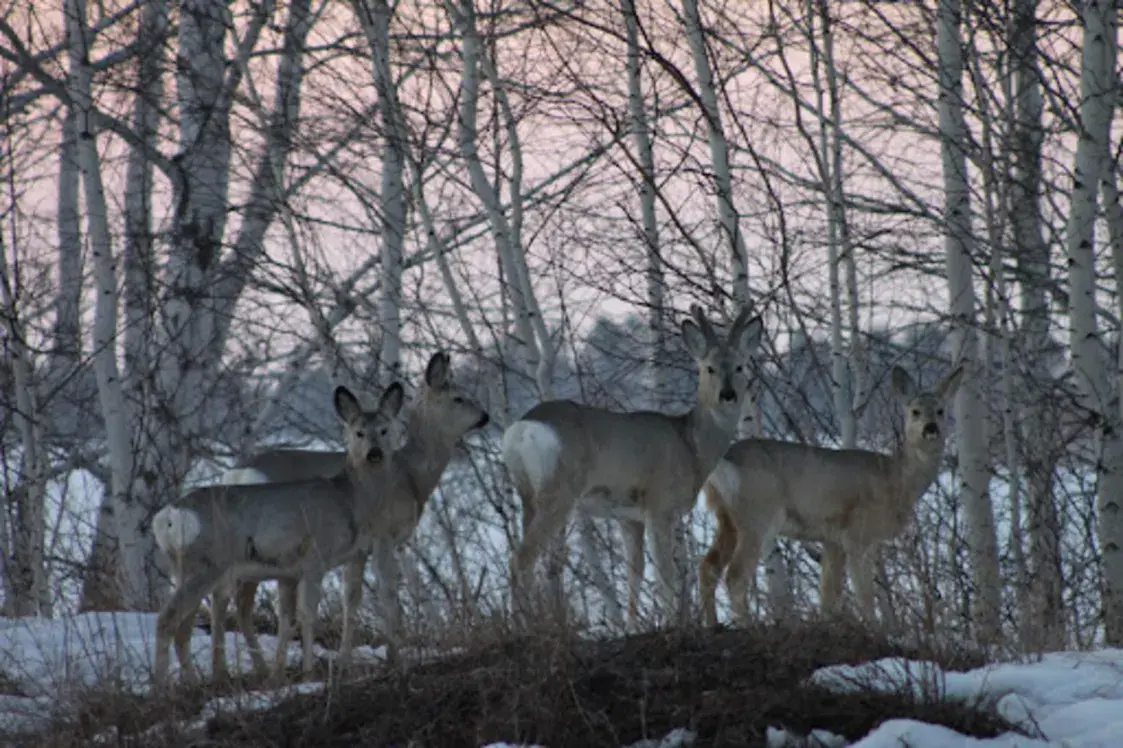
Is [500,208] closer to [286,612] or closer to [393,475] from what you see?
[393,475]

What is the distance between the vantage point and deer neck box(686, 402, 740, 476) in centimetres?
929

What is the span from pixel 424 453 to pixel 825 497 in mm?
2396

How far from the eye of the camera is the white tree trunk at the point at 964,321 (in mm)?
9602

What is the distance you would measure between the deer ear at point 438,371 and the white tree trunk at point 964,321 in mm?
3127

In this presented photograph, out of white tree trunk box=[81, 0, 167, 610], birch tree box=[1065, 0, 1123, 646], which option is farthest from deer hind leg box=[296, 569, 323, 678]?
birch tree box=[1065, 0, 1123, 646]

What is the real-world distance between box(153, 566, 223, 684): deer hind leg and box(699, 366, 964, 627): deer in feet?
9.38

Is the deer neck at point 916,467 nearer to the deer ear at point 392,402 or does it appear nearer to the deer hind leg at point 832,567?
the deer hind leg at point 832,567

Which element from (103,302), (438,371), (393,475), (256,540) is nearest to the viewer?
(256,540)

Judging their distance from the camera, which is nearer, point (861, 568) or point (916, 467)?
point (861, 568)

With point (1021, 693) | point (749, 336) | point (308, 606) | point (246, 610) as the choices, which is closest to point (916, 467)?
point (749, 336)

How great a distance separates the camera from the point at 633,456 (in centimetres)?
904

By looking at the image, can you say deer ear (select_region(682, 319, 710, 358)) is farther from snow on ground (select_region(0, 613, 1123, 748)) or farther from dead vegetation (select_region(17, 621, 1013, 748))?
snow on ground (select_region(0, 613, 1123, 748))

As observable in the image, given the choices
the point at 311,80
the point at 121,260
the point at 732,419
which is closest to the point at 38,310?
the point at 121,260

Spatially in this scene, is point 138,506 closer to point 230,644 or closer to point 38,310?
point 230,644
